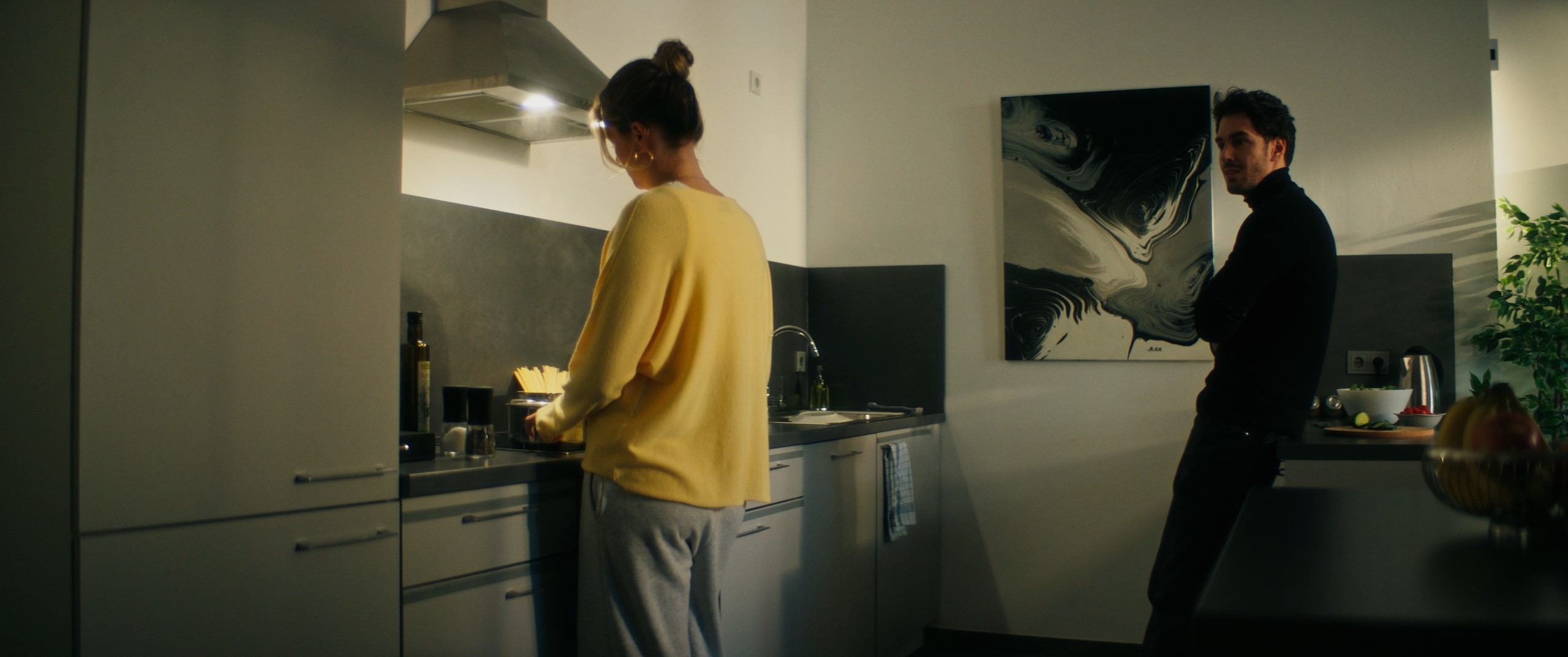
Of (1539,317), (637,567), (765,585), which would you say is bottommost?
(765,585)

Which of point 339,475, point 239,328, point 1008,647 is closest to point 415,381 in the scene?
point 339,475

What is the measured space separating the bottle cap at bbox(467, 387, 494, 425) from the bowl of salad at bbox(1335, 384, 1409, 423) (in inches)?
84.6

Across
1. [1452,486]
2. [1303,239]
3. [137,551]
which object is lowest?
[137,551]

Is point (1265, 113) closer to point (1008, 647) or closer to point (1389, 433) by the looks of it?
point (1389, 433)

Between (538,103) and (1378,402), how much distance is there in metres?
2.24

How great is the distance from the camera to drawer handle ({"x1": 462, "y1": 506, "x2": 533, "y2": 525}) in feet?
6.00

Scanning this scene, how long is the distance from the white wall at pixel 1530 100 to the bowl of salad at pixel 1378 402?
4.29 feet

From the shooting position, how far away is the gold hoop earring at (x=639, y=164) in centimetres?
183

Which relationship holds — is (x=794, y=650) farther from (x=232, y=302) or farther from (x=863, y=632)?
(x=232, y=302)

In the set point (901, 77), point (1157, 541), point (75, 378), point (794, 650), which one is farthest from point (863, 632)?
point (75, 378)

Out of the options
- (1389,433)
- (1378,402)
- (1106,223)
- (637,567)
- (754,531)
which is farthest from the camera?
(1106,223)

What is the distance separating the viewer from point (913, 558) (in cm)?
367

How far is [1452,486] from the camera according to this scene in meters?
0.99

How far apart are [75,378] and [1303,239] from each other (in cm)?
217
